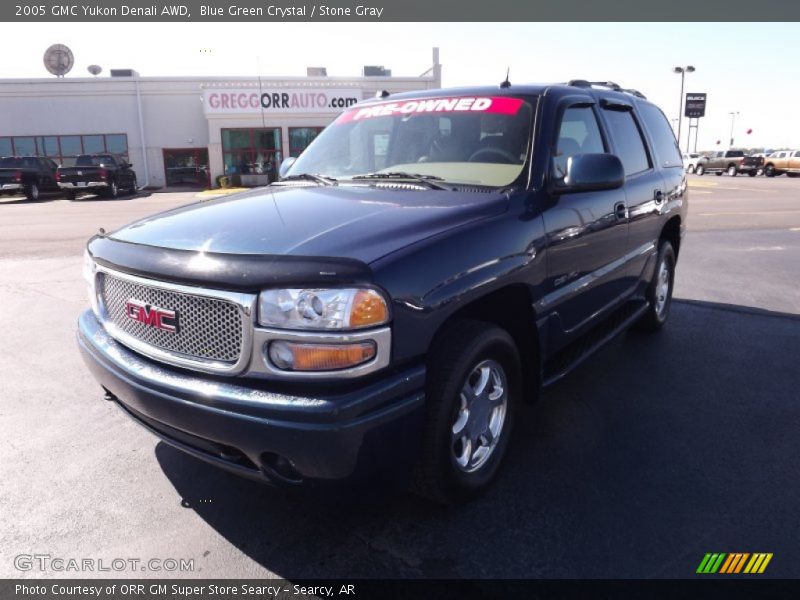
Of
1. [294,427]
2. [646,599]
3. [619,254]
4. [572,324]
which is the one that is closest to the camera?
[294,427]

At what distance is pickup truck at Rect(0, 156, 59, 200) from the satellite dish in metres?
11.3

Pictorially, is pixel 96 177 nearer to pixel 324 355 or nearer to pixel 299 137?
pixel 299 137

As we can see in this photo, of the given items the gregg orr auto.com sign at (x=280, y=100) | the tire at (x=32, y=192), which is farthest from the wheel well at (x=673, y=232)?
the gregg orr auto.com sign at (x=280, y=100)

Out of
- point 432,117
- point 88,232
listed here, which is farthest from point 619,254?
point 88,232

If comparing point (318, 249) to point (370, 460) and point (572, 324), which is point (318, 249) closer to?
point (370, 460)

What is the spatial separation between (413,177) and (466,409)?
1.36m

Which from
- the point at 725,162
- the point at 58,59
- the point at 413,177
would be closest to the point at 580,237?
the point at 413,177

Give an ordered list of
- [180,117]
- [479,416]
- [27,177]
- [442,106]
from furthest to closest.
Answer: [180,117]
[27,177]
[442,106]
[479,416]

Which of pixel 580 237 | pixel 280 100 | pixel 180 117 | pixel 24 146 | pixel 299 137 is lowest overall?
pixel 580 237

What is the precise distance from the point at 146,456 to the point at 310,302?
1.76 meters

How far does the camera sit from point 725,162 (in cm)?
4431

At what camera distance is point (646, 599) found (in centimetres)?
226

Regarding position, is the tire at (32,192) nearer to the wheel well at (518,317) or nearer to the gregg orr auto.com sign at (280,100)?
the gregg orr auto.com sign at (280,100)

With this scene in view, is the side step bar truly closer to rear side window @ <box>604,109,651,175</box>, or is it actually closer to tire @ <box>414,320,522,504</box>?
tire @ <box>414,320,522,504</box>
